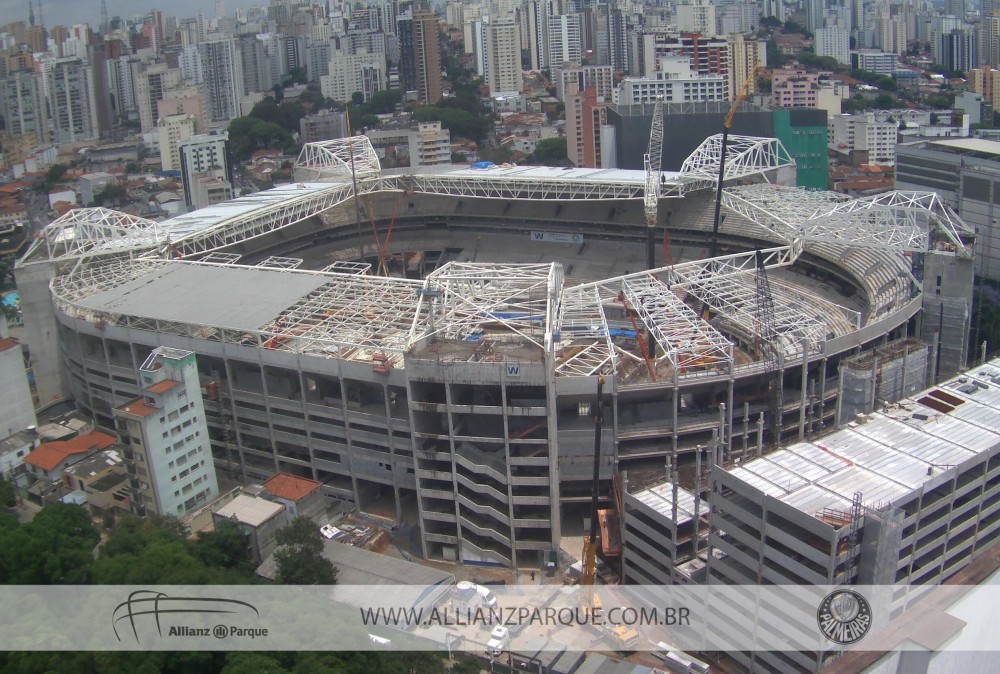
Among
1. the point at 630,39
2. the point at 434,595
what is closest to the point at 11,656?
the point at 434,595

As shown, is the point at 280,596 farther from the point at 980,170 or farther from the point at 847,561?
the point at 980,170

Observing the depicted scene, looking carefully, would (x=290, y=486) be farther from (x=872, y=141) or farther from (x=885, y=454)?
(x=872, y=141)

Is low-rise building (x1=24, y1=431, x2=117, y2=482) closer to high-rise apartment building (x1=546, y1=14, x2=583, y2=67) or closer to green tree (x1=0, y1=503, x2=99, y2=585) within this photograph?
green tree (x1=0, y1=503, x2=99, y2=585)

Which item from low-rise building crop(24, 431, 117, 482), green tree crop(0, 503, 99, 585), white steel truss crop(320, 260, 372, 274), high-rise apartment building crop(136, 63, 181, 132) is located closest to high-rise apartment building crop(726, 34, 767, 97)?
high-rise apartment building crop(136, 63, 181, 132)

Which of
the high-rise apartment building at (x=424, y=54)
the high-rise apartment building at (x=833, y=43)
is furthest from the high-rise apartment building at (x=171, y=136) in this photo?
the high-rise apartment building at (x=833, y=43)

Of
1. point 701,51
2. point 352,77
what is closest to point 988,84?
point 701,51

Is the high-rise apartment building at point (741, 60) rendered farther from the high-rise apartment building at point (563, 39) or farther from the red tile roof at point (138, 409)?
the red tile roof at point (138, 409)
